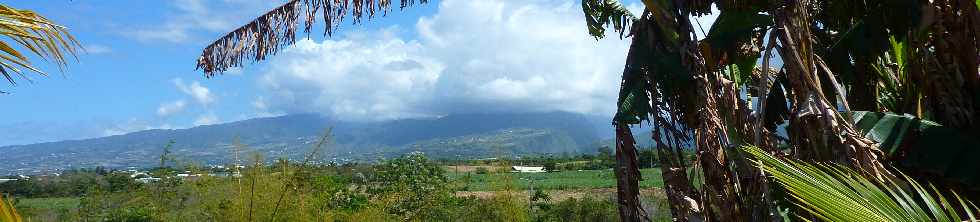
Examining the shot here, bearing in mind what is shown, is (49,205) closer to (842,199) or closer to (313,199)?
(313,199)

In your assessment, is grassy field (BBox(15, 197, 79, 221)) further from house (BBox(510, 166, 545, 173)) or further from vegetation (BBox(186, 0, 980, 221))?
vegetation (BBox(186, 0, 980, 221))

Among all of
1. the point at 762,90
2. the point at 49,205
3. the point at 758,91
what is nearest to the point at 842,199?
the point at 762,90

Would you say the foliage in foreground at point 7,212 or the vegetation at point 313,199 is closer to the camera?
the foliage in foreground at point 7,212

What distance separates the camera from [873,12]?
4.27m

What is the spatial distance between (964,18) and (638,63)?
143 cm

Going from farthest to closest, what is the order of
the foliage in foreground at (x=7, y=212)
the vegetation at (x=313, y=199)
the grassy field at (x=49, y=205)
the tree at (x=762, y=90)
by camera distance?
the grassy field at (x=49, y=205)
the vegetation at (x=313, y=199)
the tree at (x=762, y=90)
the foliage in foreground at (x=7, y=212)

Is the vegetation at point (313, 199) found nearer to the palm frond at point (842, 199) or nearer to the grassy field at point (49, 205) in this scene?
the grassy field at point (49, 205)

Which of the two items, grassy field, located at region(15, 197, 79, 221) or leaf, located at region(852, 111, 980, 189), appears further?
grassy field, located at region(15, 197, 79, 221)

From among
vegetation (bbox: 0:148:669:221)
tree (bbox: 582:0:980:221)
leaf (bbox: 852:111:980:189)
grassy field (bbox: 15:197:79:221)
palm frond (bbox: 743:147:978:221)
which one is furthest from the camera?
grassy field (bbox: 15:197:79:221)

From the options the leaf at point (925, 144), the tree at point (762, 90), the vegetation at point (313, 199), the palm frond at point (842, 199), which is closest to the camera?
the palm frond at point (842, 199)

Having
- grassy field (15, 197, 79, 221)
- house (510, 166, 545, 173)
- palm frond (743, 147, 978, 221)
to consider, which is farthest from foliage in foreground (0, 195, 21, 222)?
grassy field (15, 197, 79, 221)

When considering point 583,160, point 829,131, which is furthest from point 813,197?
point 583,160

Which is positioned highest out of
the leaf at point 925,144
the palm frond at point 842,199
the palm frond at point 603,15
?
the palm frond at point 603,15

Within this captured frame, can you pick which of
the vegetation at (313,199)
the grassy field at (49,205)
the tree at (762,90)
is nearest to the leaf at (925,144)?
the tree at (762,90)
